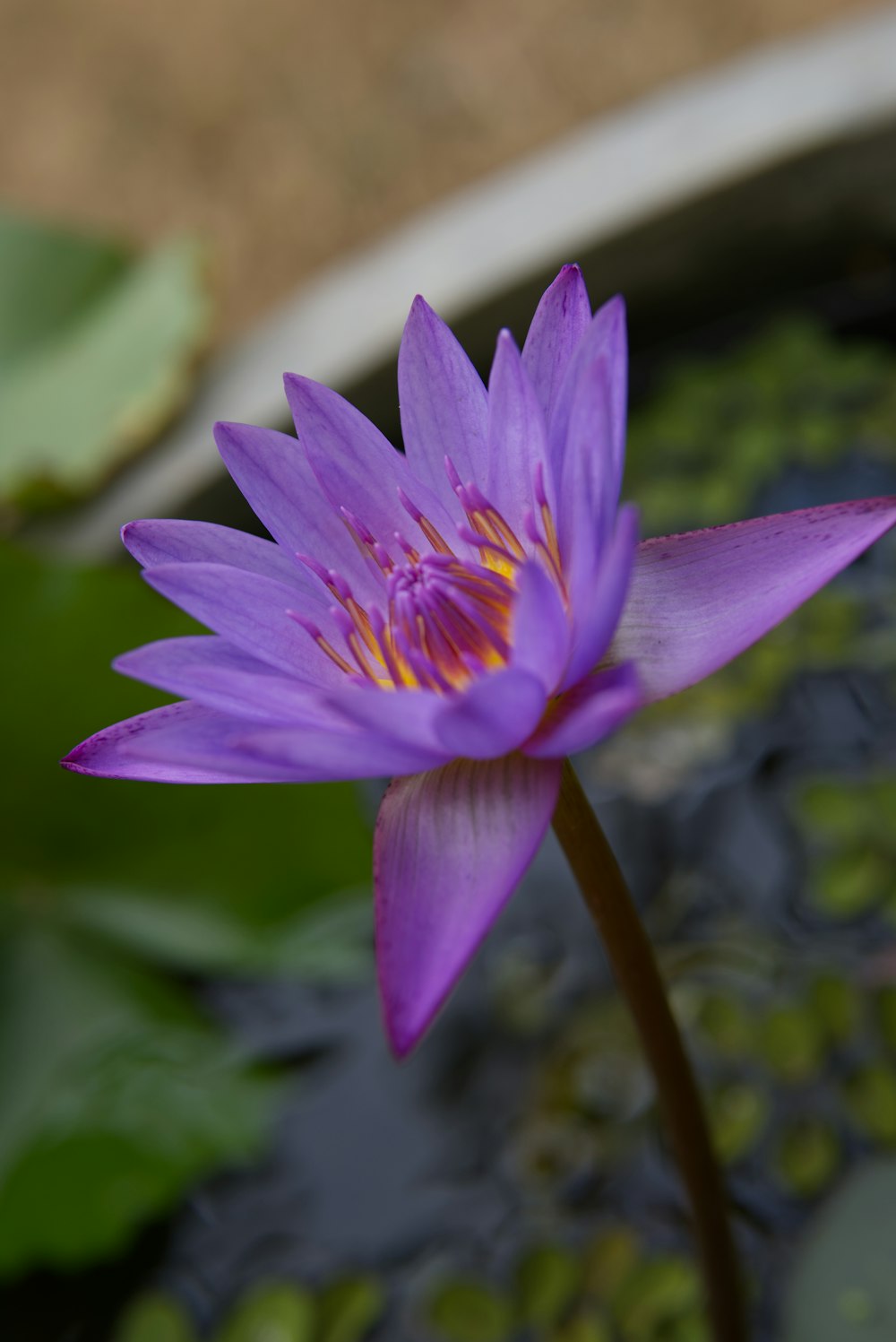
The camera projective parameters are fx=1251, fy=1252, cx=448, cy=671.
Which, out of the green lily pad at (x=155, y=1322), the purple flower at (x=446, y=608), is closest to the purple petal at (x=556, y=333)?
the purple flower at (x=446, y=608)

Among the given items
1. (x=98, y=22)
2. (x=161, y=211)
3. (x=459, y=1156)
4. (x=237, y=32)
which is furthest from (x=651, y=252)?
(x=98, y=22)

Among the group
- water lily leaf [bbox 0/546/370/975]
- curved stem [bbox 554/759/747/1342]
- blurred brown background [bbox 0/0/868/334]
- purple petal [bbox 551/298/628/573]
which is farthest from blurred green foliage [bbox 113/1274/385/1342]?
blurred brown background [bbox 0/0/868/334]

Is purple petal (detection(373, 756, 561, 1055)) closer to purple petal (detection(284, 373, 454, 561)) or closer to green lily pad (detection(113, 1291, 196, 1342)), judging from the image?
purple petal (detection(284, 373, 454, 561))

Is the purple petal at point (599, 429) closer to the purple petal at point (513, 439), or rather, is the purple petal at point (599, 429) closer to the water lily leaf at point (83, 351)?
the purple petal at point (513, 439)

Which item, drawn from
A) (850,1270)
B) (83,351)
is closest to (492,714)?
(850,1270)

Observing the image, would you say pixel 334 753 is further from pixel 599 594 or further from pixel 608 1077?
pixel 608 1077

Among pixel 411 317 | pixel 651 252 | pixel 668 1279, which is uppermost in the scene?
pixel 411 317

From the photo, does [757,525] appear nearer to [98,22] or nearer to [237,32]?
[237,32]
